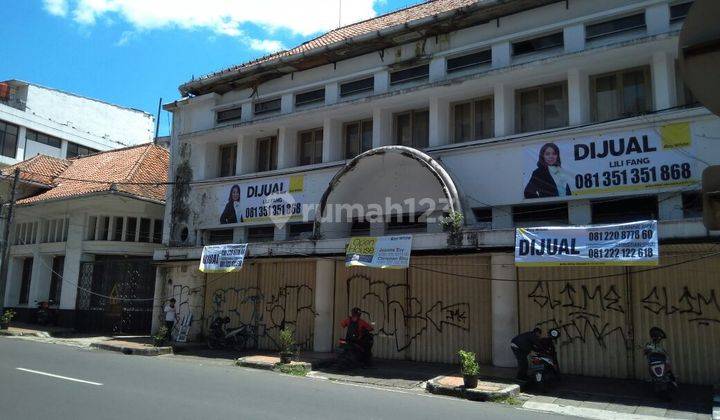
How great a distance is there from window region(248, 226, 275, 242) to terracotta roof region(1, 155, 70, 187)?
11357mm

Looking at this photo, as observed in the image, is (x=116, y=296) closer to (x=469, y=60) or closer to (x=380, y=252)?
(x=380, y=252)

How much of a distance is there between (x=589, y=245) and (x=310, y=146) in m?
9.83

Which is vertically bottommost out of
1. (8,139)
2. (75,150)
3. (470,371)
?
(470,371)

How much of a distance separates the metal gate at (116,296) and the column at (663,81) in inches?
662

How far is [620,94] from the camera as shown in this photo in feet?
42.1

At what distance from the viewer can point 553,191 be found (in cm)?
1259

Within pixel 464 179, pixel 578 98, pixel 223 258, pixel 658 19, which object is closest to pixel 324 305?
pixel 223 258

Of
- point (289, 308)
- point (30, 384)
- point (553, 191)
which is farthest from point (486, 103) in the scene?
point (30, 384)

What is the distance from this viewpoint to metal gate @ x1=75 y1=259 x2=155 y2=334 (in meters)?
20.4

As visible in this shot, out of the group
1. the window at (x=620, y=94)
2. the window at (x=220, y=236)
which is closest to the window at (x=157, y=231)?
the window at (x=220, y=236)

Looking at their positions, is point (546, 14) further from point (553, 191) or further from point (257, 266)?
point (257, 266)

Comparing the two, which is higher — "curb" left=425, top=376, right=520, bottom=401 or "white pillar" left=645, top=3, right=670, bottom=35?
"white pillar" left=645, top=3, right=670, bottom=35

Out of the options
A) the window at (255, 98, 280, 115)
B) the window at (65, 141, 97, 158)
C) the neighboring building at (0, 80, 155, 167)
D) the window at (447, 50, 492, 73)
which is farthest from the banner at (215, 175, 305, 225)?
the window at (65, 141, 97, 158)

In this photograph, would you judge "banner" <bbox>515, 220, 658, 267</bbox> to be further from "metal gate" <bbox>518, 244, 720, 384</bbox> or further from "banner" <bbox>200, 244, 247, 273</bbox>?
"banner" <bbox>200, 244, 247, 273</bbox>
